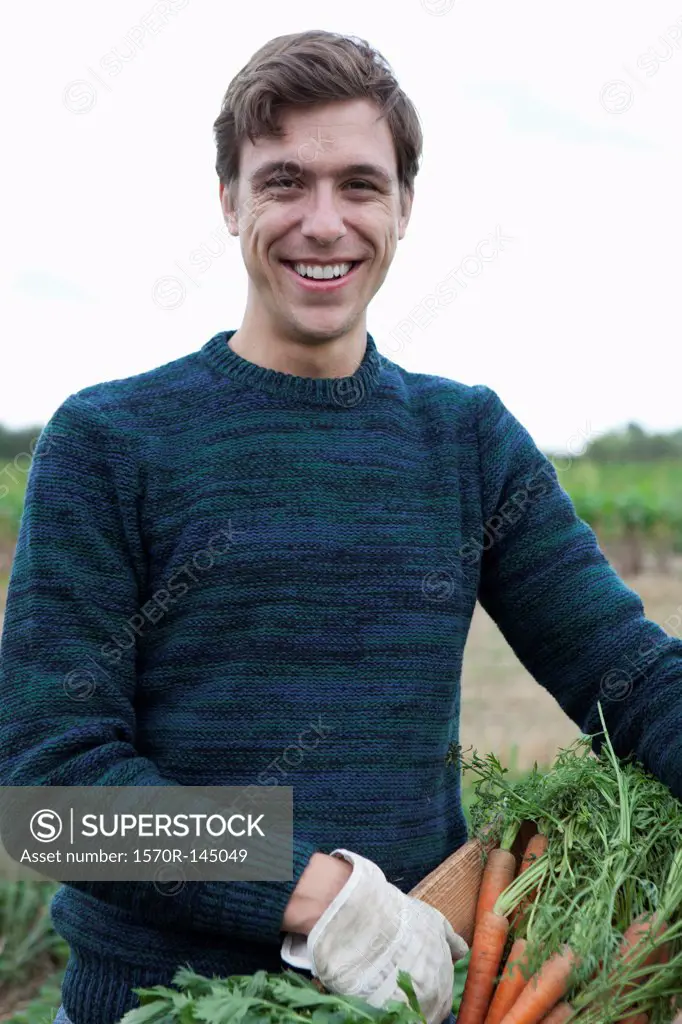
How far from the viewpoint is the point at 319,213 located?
5.89ft

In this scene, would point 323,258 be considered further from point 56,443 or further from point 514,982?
point 514,982

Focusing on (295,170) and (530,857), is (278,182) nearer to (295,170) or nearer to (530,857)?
(295,170)

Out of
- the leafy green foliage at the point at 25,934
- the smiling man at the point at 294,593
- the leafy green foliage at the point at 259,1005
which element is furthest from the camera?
the leafy green foliage at the point at 25,934

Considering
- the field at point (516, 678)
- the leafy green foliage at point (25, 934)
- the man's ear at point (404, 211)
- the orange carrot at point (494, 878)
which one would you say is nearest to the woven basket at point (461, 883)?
the orange carrot at point (494, 878)

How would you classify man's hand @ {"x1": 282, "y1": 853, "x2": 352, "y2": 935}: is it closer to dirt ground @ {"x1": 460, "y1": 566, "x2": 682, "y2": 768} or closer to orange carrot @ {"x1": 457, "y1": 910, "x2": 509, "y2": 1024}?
orange carrot @ {"x1": 457, "y1": 910, "x2": 509, "y2": 1024}

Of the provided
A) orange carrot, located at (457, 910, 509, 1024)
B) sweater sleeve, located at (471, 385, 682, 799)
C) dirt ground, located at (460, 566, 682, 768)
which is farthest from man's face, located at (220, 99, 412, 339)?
dirt ground, located at (460, 566, 682, 768)

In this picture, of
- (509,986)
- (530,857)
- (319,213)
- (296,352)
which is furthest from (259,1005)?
(319,213)

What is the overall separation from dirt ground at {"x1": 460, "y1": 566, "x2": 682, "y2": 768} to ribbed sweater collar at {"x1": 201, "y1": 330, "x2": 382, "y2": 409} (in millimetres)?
2564

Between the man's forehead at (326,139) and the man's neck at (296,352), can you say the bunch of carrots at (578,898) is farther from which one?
the man's forehead at (326,139)

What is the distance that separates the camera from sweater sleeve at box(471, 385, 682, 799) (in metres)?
1.95

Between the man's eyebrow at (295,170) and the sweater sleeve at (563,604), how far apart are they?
0.45 m

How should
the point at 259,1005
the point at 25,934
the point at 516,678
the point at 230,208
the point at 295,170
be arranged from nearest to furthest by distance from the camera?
1. the point at 259,1005
2. the point at 295,170
3. the point at 230,208
4. the point at 25,934
5. the point at 516,678

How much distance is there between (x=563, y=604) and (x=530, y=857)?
17.7 inches

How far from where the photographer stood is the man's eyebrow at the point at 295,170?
5.94 feet
